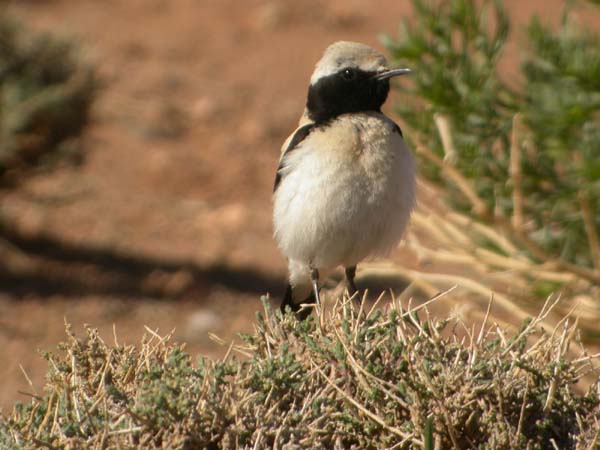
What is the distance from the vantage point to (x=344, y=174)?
463cm

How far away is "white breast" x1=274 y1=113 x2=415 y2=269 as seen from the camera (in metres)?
4.64

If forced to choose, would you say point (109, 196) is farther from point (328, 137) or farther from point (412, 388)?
point (412, 388)

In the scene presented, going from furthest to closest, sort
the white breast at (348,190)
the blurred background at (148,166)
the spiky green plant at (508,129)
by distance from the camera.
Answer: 1. the blurred background at (148,166)
2. the spiky green plant at (508,129)
3. the white breast at (348,190)

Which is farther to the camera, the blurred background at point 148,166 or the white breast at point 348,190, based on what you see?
the blurred background at point 148,166

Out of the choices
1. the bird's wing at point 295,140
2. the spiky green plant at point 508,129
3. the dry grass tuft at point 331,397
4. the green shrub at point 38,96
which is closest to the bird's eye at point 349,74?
the bird's wing at point 295,140

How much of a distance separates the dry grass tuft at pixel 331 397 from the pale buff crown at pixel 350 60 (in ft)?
6.75

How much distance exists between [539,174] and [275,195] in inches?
64.9

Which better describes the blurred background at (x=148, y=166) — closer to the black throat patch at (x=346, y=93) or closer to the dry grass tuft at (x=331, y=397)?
the black throat patch at (x=346, y=93)

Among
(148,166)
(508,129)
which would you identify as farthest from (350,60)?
(148,166)

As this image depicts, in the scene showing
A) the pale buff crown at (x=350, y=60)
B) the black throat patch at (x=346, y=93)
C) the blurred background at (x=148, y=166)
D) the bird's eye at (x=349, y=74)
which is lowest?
the blurred background at (x=148, y=166)

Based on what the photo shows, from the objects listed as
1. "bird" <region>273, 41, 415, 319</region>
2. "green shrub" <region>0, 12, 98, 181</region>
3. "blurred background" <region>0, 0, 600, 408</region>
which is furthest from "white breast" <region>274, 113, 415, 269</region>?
"green shrub" <region>0, 12, 98, 181</region>

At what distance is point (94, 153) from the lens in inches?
433

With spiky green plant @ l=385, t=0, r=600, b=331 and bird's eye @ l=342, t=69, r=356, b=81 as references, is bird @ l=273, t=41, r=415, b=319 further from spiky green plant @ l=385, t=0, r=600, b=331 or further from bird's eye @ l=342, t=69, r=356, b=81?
spiky green plant @ l=385, t=0, r=600, b=331

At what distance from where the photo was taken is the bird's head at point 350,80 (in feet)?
16.0
